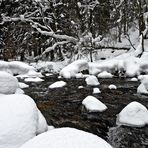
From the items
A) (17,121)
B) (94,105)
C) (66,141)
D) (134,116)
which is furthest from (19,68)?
(66,141)

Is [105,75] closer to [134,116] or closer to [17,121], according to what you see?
[134,116]

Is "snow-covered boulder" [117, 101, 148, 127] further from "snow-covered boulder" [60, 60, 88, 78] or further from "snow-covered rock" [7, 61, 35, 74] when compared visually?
"snow-covered rock" [7, 61, 35, 74]

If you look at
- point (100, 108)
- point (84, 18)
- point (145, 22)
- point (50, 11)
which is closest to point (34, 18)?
point (50, 11)

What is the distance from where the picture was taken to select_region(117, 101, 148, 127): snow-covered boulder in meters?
5.99

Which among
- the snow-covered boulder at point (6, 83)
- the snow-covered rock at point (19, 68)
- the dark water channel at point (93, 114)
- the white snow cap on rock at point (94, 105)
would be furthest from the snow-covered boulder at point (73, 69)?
the snow-covered boulder at point (6, 83)

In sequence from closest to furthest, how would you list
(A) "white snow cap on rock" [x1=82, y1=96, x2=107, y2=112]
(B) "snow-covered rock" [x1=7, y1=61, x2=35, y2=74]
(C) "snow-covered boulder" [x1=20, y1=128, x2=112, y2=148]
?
(C) "snow-covered boulder" [x1=20, y1=128, x2=112, y2=148], (A) "white snow cap on rock" [x1=82, y1=96, x2=107, y2=112], (B) "snow-covered rock" [x1=7, y1=61, x2=35, y2=74]

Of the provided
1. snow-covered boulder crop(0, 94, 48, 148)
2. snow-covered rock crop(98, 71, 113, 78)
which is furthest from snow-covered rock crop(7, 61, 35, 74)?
snow-covered boulder crop(0, 94, 48, 148)

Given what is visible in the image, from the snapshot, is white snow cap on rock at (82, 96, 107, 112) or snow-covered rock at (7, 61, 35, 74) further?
snow-covered rock at (7, 61, 35, 74)

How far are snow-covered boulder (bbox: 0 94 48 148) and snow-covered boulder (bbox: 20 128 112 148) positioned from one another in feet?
3.25

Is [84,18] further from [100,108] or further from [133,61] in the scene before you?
[100,108]

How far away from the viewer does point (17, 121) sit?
14.0 ft

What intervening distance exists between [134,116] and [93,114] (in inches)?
45.4

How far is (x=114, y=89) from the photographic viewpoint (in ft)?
32.8

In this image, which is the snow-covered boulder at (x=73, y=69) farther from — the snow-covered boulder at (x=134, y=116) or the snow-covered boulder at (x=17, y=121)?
the snow-covered boulder at (x=17, y=121)
